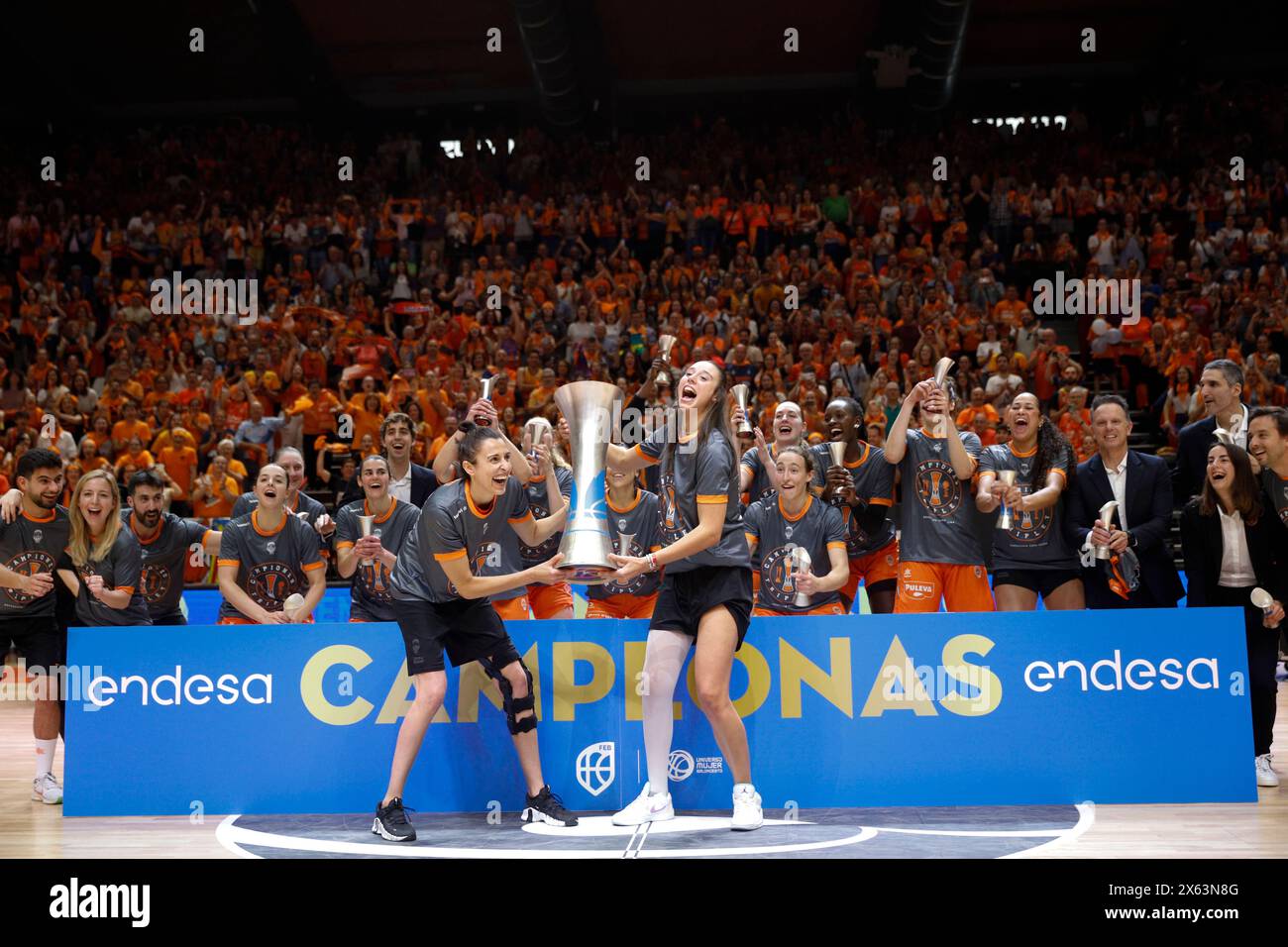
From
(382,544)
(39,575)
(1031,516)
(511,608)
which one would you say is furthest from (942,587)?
(39,575)

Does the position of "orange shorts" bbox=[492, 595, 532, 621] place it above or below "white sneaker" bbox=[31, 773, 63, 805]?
above

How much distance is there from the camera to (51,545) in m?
6.23

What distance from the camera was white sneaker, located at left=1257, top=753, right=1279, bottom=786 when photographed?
565 centimetres

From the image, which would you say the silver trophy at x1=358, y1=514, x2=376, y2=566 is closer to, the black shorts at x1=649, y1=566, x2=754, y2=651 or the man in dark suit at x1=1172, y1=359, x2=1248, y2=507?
the black shorts at x1=649, y1=566, x2=754, y2=651

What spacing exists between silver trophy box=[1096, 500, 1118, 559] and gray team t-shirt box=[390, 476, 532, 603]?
9.15ft

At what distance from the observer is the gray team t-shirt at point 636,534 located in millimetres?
6355

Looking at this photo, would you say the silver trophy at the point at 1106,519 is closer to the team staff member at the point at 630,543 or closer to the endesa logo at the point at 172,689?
the team staff member at the point at 630,543

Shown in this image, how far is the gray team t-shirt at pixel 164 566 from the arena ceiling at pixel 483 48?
44.7ft

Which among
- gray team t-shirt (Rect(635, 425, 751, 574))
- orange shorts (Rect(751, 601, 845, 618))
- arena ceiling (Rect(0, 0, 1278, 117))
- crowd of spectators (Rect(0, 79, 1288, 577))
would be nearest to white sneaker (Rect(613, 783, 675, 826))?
gray team t-shirt (Rect(635, 425, 751, 574))

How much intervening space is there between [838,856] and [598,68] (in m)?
18.1

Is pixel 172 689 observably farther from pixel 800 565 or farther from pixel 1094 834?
pixel 1094 834

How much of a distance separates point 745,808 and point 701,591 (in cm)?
89
